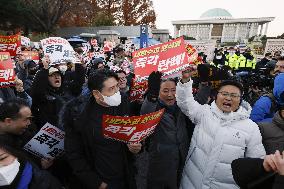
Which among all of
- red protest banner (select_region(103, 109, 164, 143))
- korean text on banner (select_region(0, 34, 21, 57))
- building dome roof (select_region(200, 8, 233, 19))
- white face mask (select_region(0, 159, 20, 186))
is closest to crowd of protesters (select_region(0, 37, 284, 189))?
white face mask (select_region(0, 159, 20, 186))

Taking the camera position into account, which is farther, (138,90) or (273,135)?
(138,90)

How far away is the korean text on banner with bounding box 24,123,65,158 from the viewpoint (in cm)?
256

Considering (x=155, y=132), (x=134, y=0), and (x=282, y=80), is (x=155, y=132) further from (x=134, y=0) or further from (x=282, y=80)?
(x=134, y=0)

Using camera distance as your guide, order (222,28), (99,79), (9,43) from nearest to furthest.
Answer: (99,79)
(9,43)
(222,28)

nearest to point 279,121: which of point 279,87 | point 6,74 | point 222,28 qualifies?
point 279,87

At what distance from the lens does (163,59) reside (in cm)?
330

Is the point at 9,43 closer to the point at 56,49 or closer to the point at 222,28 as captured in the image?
the point at 56,49

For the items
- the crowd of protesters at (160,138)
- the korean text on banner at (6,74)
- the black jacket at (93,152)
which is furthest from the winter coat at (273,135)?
the korean text on banner at (6,74)

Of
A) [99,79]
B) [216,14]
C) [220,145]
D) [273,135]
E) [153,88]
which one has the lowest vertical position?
[220,145]

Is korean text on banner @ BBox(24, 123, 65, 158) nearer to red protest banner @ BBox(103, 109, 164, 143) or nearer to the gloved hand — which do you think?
red protest banner @ BBox(103, 109, 164, 143)

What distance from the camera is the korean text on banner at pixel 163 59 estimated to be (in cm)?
312

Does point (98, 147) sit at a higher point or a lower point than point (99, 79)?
lower

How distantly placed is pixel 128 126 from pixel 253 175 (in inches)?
41.6

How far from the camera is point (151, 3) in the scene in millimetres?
49688
